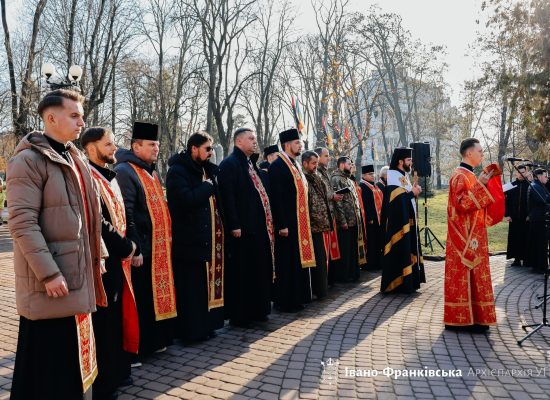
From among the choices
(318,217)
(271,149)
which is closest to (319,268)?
(318,217)

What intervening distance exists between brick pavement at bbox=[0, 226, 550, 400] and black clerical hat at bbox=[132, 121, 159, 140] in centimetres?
223

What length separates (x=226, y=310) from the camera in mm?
6172

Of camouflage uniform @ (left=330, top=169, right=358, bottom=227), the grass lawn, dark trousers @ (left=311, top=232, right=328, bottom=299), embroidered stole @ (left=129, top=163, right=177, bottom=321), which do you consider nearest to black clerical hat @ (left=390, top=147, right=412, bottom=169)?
camouflage uniform @ (left=330, top=169, right=358, bottom=227)

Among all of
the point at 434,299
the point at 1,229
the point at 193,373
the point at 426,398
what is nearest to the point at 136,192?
the point at 193,373

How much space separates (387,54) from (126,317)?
1278 inches

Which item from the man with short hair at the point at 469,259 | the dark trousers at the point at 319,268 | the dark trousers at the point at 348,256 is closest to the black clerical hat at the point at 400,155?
the dark trousers at the point at 348,256

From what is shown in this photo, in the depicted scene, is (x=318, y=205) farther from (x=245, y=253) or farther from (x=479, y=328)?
(x=479, y=328)

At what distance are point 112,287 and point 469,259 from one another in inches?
156

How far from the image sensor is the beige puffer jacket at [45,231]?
2744 millimetres

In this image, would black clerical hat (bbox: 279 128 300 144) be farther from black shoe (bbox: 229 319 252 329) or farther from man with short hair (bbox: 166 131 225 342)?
black shoe (bbox: 229 319 252 329)

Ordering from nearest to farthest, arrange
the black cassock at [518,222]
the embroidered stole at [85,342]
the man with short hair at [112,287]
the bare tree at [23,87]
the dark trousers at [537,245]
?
the embroidered stole at [85,342] → the man with short hair at [112,287] → the dark trousers at [537,245] → the black cassock at [518,222] → the bare tree at [23,87]

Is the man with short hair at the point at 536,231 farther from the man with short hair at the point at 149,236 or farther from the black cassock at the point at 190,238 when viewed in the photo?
the man with short hair at the point at 149,236

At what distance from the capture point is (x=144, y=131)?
4.82m

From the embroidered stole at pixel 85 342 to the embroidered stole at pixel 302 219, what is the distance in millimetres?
3907
